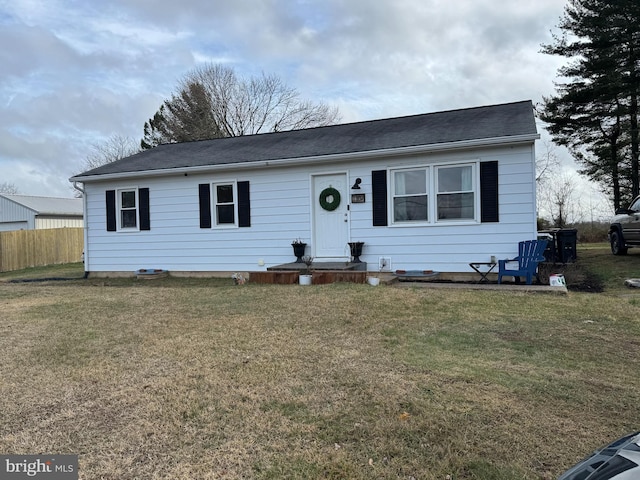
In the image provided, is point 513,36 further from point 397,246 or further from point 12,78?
point 12,78

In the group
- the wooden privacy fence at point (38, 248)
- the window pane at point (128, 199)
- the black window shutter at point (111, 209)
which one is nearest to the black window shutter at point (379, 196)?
the window pane at point (128, 199)

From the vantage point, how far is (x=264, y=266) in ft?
32.3

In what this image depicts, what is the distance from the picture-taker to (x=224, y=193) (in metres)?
10.2

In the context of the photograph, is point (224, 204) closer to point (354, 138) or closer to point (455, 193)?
point (354, 138)

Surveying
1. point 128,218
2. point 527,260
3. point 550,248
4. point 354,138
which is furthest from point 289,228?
point 550,248

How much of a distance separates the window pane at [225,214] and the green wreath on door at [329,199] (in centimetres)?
224

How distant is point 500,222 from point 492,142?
1457mm

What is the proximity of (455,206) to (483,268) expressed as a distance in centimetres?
129

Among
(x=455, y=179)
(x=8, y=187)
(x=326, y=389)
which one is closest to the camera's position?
(x=326, y=389)

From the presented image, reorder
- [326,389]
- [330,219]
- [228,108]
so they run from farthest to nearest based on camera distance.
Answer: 1. [228,108]
2. [330,219]
3. [326,389]

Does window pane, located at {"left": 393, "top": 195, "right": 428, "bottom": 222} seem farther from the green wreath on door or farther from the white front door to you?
the green wreath on door

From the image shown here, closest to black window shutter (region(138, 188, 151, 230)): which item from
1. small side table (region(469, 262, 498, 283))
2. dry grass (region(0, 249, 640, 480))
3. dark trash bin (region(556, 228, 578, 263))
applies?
dry grass (region(0, 249, 640, 480))

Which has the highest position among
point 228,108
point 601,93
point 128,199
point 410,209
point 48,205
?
point 228,108

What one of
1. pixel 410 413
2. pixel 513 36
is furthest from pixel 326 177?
pixel 513 36
